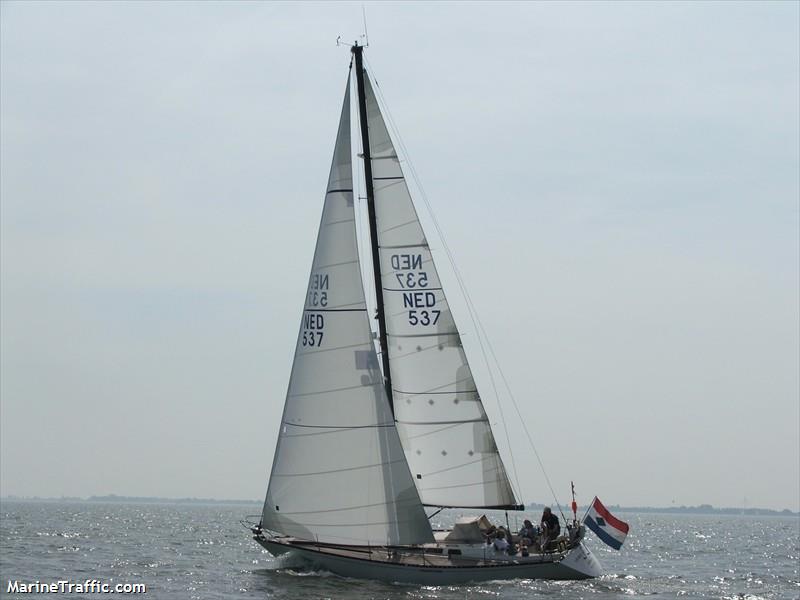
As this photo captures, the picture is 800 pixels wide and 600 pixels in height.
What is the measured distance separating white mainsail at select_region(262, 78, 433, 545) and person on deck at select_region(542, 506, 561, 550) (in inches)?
139

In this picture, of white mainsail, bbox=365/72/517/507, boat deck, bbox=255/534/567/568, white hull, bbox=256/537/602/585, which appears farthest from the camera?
white mainsail, bbox=365/72/517/507

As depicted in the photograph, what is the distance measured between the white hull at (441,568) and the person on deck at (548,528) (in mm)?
851

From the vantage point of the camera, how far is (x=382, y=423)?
27.2m

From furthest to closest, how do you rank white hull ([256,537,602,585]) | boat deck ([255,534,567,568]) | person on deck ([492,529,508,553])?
person on deck ([492,529,508,553])
boat deck ([255,534,567,568])
white hull ([256,537,602,585])

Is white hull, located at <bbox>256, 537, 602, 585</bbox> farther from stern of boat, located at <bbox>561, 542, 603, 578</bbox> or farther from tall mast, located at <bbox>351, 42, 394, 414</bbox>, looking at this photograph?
tall mast, located at <bbox>351, 42, 394, 414</bbox>

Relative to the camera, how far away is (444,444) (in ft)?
93.2

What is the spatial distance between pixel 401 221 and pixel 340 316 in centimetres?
303

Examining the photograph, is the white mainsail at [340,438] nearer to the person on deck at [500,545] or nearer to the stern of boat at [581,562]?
the person on deck at [500,545]

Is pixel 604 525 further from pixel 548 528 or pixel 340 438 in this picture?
pixel 340 438

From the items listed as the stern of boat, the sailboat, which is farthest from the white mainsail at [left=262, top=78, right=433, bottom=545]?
the stern of boat

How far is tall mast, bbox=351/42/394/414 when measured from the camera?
28578mm

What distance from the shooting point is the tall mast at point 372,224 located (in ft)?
93.8

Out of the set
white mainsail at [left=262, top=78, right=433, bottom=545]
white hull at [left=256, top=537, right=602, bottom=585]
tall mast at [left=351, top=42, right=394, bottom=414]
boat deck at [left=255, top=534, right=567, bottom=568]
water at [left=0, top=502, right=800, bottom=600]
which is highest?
tall mast at [left=351, top=42, right=394, bottom=414]

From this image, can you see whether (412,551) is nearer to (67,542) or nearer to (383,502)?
(383,502)
